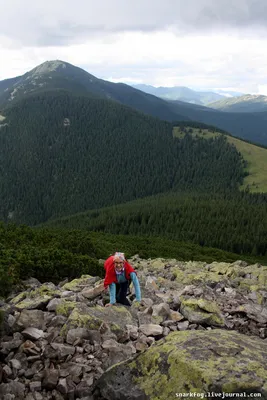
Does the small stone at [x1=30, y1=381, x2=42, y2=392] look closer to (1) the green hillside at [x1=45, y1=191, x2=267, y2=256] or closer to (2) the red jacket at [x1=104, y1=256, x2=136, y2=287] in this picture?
(2) the red jacket at [x1=104, y1=256, x2=136, y2=287]

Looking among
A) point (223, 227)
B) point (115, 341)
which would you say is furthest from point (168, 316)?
point (223, 227)

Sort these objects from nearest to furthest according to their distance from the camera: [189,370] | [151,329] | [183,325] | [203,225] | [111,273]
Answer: [189,370] < [151,329] < [183,325] < [111,273] < [203,225]

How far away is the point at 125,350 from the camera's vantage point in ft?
40.0

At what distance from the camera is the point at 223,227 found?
170 metres

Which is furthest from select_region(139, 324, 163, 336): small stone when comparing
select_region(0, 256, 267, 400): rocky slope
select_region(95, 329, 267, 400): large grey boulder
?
select_region(95, 329, 267, 400): large grey boulder

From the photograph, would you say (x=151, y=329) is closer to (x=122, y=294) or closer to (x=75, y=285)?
(x=122, y=294)

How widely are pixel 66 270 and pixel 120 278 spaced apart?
10.3m

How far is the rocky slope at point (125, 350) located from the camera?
30.6 ft

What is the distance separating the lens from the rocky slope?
9.34 m

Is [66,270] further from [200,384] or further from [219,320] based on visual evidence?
[200,384]

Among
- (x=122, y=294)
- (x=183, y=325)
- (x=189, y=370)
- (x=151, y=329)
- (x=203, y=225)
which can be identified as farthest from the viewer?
(x=203, y=225)

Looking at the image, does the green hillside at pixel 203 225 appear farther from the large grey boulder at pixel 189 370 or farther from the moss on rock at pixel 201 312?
the large grey boulder at pixel 189 370

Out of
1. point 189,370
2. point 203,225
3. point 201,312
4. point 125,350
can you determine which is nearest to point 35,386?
point 125,350

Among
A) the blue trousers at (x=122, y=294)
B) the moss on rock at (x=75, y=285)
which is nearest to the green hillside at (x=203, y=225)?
the moss on rock at (x=75, y=285)
